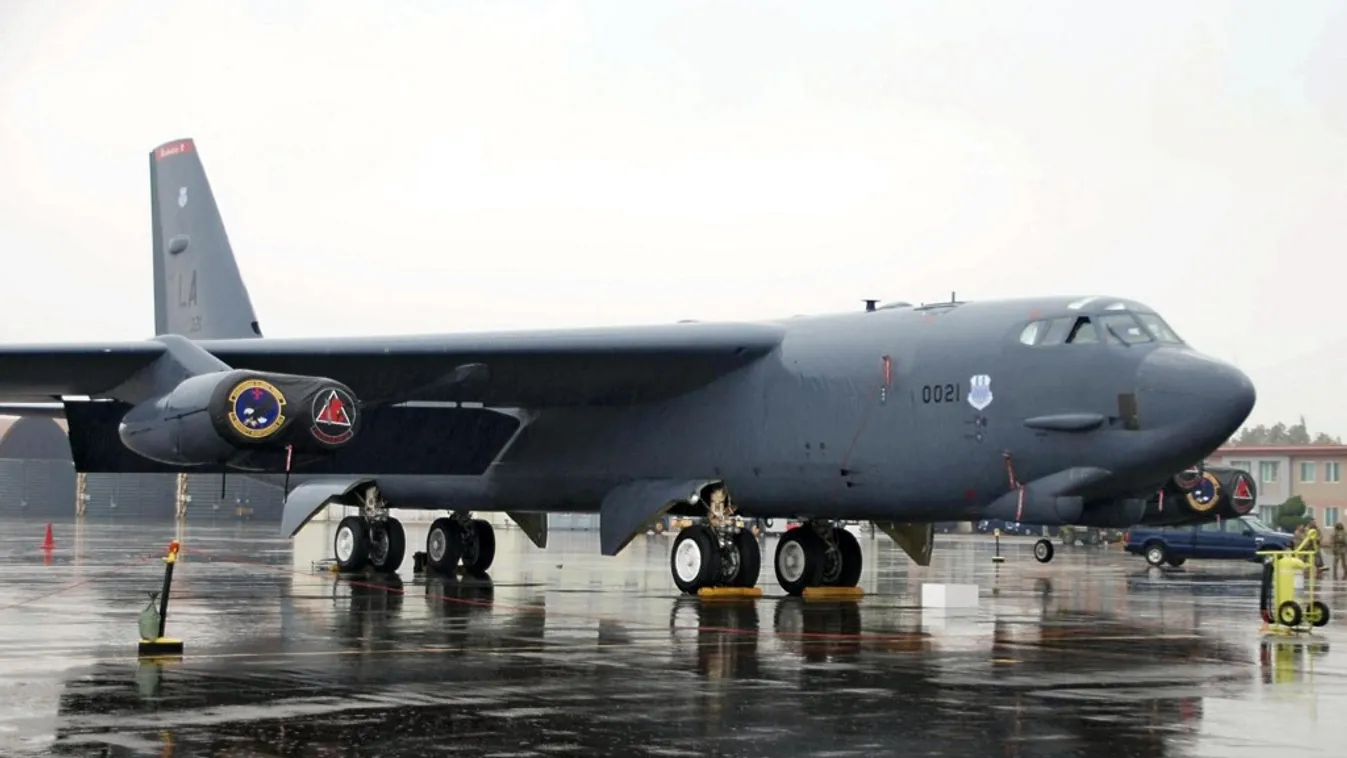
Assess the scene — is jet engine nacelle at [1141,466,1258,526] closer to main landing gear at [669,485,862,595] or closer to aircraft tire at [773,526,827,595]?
aircraft tire at [773,526,827,595]

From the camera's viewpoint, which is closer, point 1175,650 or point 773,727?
point 773,727

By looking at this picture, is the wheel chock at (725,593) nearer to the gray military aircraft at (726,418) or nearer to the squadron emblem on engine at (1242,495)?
the gray military aircraft at (726,418)

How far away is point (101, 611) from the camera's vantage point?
18.4 m

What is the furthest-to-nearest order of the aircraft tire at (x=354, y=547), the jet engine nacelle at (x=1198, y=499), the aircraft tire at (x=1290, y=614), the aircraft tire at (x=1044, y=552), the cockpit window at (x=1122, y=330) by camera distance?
the aircraft tire at (x=1044, y=552), the aircraft tire at (x=354, y=547), the jet engine nacelle at (x=1198, y=499), the cockpit window at (x=1122, y=330), the aircraft tire at (x=1290, y=614)

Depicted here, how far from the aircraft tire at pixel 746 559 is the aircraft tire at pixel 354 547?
8216mm

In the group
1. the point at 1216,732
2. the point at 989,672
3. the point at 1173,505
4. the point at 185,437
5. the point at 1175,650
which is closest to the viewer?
the point at 1216,732

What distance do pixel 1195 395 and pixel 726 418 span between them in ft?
22.0

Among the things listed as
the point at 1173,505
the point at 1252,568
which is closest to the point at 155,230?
the point at 1173,505

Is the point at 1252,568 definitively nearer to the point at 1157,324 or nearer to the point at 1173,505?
the point at 1173,505

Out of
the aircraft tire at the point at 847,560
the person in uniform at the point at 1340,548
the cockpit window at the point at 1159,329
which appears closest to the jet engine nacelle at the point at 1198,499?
the aircraft tire at the point at 847,560

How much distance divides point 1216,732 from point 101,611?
1271cm

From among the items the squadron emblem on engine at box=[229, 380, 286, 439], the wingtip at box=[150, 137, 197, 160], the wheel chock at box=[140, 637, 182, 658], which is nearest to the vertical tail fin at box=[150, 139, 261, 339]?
the wingtip at box=[150, 137, 197, 160]

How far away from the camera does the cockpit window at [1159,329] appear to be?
772 inches

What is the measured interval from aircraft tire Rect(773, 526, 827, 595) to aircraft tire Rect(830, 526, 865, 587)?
33cm
